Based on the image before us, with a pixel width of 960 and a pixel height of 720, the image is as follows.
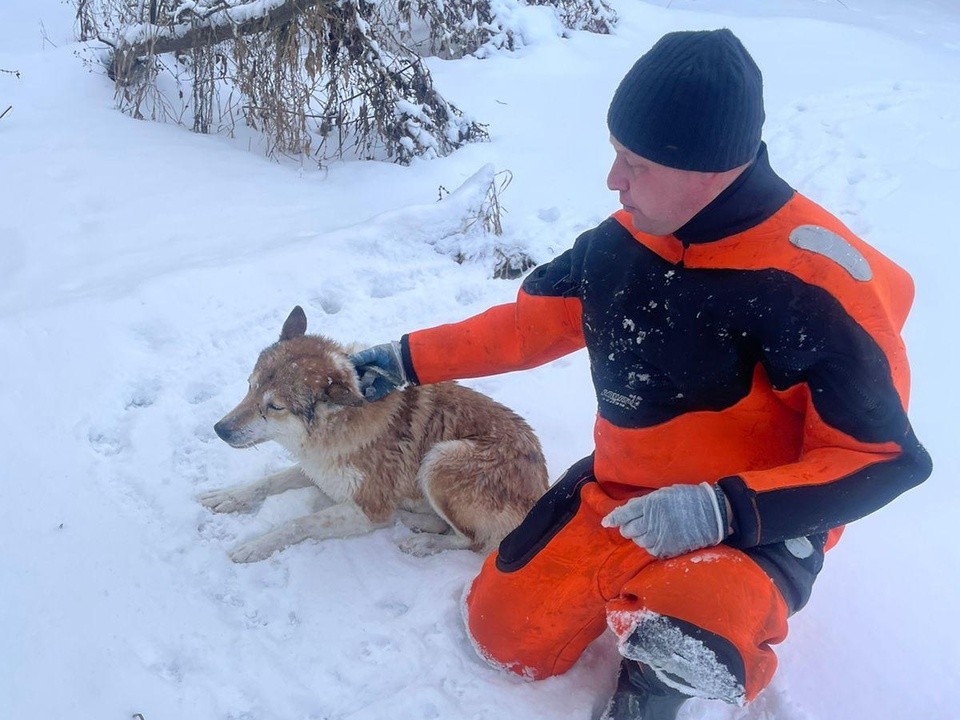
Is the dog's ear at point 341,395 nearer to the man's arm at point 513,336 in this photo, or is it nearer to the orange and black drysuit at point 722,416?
the man's arm at point 513,336

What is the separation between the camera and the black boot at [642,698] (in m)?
2.33

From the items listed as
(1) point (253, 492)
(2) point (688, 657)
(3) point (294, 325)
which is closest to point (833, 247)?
(2) point (688, 657)

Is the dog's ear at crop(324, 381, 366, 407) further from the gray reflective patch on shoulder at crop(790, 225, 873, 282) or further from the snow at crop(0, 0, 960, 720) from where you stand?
the gray reflective patch on shoulder at crop(790, 225, 873, 282)

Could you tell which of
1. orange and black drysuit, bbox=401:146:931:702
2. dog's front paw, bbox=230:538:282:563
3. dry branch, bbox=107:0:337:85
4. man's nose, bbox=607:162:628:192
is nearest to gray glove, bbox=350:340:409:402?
orange and black drysuit, bbox=401:146:931:702

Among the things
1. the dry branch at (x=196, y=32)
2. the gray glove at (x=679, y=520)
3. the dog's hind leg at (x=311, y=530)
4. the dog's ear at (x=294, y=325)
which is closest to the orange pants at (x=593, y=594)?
the gray glove at (x=679, y=520)

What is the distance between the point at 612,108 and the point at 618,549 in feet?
4.82

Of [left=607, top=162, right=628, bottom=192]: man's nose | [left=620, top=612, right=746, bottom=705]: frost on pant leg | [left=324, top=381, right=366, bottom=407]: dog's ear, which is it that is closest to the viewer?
[left=620, top=612, right=746, bottom=705]: frost on pant leg

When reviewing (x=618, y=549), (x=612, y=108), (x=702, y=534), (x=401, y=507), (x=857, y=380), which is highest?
(x=612, y=108)

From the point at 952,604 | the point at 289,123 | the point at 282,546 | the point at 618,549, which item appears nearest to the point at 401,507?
the point at 282,546

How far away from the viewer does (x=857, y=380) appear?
202cm

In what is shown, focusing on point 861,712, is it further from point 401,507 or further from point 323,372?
point 323,372

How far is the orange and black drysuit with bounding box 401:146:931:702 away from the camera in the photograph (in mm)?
2061

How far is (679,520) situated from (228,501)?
213cm

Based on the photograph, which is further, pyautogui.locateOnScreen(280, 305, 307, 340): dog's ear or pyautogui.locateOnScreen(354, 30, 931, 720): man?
pyautogui.locateOnScreen(280, 305, 307, 340): dog's ear
